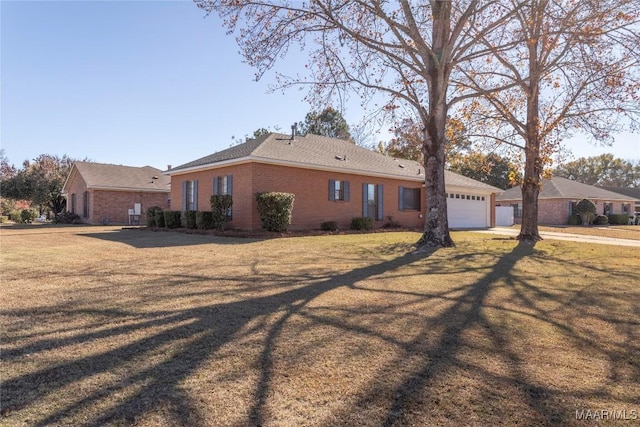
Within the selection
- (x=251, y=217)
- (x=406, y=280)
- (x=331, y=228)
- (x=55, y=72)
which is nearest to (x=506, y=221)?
(x=331, y=228)

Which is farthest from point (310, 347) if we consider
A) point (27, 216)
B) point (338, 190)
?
point (27, 216)

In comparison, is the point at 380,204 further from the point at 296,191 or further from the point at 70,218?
the point at 70,218

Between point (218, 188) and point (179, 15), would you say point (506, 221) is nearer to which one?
point (218, 188)

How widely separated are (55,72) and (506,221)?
107ft

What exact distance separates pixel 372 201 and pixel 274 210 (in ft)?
22.8

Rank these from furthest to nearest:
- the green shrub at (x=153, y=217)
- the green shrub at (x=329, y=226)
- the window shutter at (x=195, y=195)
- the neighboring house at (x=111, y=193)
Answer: the neighboring house at (x=111, y=193) < the window shutter at (x=195, y=195) < the green shrub at (x=153, y=217) < the green shrub at (x=329, y=226)

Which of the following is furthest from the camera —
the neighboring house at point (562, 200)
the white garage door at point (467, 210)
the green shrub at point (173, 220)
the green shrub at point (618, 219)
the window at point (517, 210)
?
the window at point (517, 210)

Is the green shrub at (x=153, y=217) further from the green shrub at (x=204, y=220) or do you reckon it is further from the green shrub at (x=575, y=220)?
the green shrub at (x=575, y=220)

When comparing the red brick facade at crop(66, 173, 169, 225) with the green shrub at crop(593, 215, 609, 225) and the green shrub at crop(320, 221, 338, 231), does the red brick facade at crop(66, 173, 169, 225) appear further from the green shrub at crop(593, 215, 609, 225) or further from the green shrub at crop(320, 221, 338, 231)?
the green shrub at crop(593, 215, 609, 225)

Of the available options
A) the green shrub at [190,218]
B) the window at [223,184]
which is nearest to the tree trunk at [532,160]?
the window at [223,184]

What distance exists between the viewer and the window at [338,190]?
62.0 ft

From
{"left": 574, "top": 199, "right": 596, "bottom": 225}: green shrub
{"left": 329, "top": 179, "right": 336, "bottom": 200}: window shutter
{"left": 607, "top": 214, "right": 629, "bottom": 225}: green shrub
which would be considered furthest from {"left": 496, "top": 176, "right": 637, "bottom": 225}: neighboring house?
{"left": 329, "top": 179, "right": 336, "bottom": 200}: window shutter

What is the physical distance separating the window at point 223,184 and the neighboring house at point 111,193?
13025mm

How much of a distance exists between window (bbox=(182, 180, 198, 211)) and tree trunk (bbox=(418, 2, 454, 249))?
39.9ft
